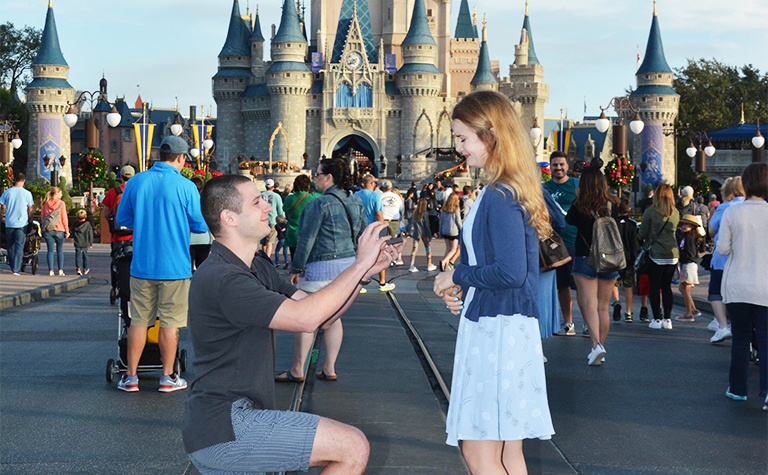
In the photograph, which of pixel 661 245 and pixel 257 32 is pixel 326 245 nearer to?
pixel 661 245

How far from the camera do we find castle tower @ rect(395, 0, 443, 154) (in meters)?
64.7

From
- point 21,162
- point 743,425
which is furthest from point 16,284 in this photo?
point 21,162

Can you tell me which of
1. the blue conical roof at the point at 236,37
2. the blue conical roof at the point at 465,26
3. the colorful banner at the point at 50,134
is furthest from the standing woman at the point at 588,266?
the blue conical roof at the point at 465,26

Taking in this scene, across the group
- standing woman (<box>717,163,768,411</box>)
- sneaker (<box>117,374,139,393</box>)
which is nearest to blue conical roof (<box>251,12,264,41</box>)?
sneaker (<box>117,374,139,393</box>)

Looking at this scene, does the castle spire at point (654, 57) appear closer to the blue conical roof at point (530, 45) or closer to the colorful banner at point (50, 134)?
the blue conical roof at point (530, 45)

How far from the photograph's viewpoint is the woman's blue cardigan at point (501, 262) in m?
3.04

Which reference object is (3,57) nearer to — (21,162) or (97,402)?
(21,162)

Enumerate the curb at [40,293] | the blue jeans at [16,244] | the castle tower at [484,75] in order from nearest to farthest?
the curb at [40,293], the blue jeans at [16,244], the castle tower at [484,75]

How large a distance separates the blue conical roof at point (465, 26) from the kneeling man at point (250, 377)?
79.1 metres

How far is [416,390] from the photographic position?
5.95m

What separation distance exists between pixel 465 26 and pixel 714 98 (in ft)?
80.1

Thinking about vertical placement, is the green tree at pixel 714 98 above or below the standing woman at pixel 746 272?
above

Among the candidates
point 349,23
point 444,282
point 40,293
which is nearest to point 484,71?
point 349,23

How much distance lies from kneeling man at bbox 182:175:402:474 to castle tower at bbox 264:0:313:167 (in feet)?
200
